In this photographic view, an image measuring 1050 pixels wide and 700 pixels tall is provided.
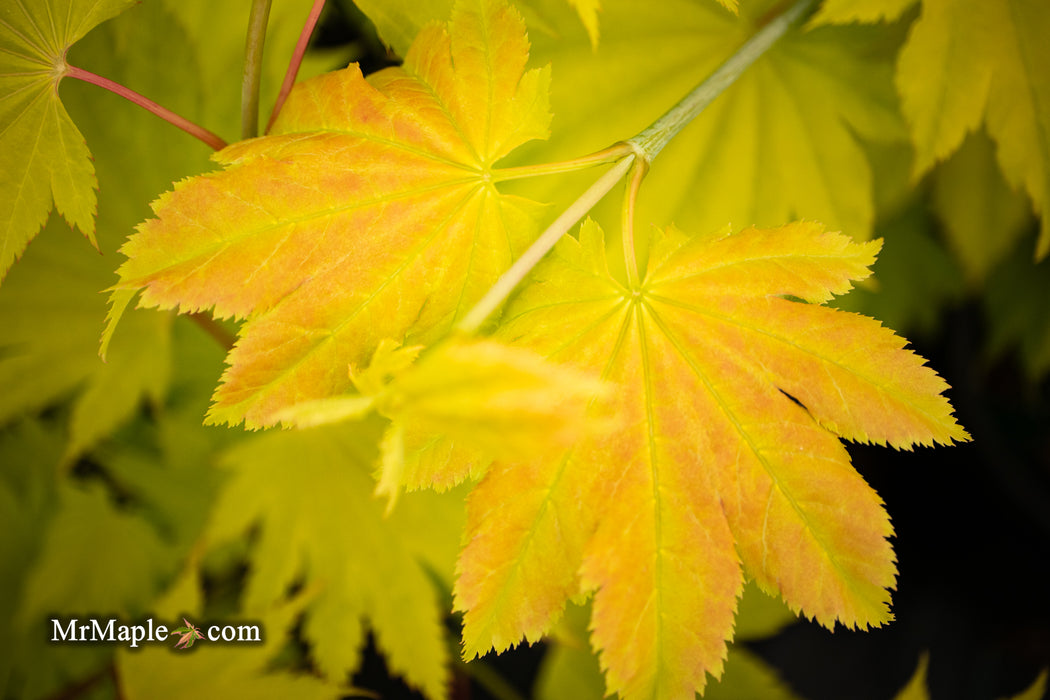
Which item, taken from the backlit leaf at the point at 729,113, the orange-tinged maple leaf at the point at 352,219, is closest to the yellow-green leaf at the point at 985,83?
the backlit leaf at the point at 729,113

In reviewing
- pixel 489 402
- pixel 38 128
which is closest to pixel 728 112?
pixel 489 402

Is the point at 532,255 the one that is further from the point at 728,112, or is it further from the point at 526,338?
the point at 728,112

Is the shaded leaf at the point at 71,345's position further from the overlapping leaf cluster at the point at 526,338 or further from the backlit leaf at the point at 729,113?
the backlit leaf at the point at 729,113

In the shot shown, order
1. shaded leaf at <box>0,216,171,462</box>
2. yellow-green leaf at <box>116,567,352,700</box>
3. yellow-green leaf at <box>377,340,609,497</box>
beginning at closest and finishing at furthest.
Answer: yellow-green leaf at <box>377,340,609,497</box>
yellow-green leaf at <box>116,567,352,700</box>
shaded leaf at <box>0,216,171,462</box>

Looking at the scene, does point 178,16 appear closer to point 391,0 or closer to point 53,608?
point 391,0

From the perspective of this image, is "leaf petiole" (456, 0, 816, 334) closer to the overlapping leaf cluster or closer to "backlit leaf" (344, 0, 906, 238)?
the overlapping leaf cluster

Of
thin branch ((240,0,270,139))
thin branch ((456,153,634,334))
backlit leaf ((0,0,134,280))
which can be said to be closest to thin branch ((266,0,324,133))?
thin branch ((240,0,270,139))
